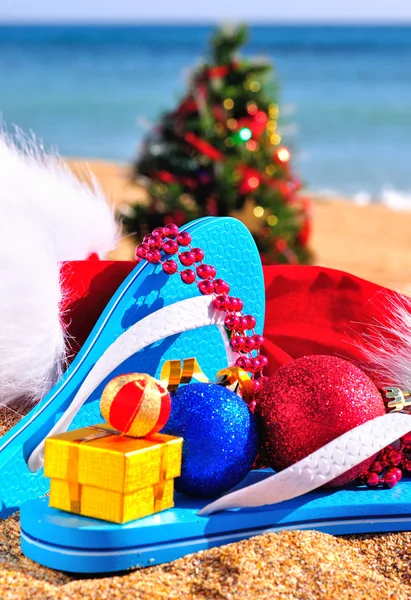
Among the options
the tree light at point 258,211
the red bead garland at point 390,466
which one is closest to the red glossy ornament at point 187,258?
the red bead garland at point 390,466

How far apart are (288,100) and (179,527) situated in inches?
623

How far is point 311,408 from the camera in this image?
40.2 inches

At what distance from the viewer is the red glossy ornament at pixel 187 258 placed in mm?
1141

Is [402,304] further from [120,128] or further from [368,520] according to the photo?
[120,128]

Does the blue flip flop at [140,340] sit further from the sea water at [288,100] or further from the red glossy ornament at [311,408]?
the sea water at [288,100]

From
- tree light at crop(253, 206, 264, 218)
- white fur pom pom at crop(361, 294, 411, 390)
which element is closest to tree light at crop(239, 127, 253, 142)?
tree light at crop(253, 206, 264, 218)

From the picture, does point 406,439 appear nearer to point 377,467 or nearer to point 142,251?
point 377,467

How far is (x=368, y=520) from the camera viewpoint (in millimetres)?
1037

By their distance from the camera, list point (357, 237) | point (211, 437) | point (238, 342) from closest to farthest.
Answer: point (211, 437)
point (238, 342)
point (357, 237)

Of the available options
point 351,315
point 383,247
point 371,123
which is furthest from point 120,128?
point 351,315

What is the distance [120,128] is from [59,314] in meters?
12.4

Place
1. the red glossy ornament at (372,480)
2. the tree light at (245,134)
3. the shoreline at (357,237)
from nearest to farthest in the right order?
the red glossy ornament at (372,480)
the tree light at (245,134)
the shoreline at (357,237)

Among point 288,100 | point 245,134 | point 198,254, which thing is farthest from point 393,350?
point 288,100

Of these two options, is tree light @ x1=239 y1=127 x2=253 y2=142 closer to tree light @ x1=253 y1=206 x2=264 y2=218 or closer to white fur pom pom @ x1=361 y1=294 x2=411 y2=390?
tree light @ x1=253 y1=206 x2=264 y2=218
